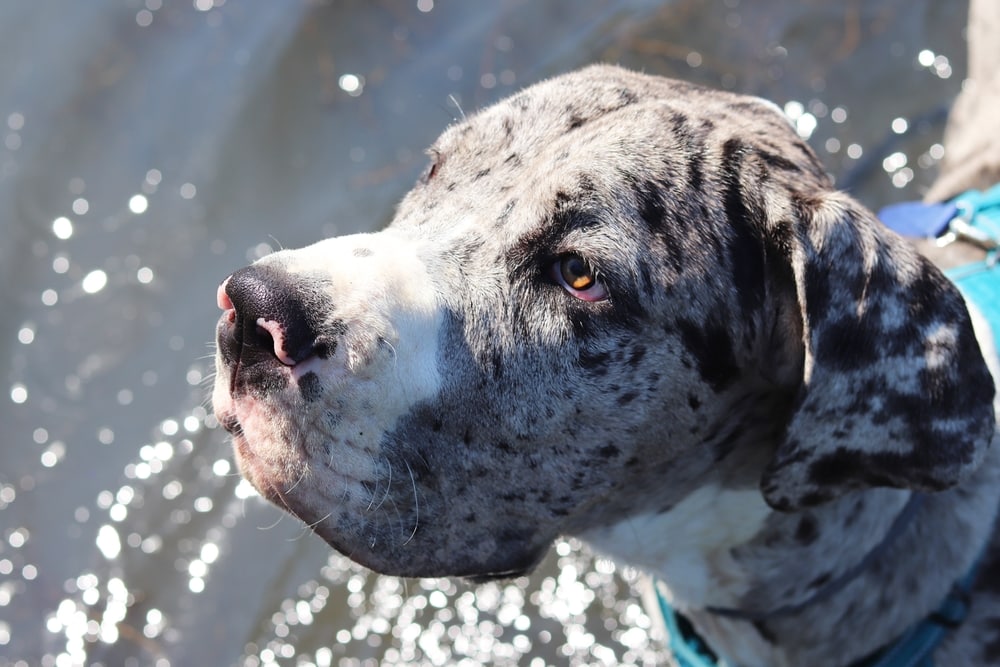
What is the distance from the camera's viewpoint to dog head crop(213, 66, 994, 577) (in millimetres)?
2426

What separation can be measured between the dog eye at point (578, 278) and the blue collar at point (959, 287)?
1.42m

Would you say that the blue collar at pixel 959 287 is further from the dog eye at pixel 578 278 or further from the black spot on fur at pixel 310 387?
the black spot on fur at pixel 310 387

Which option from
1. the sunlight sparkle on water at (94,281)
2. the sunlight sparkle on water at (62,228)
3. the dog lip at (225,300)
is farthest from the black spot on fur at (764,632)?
the sunlight sparkle on water at (62,228)

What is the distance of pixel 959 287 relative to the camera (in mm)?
3473

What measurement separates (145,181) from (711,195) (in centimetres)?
500

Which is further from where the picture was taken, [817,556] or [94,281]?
[94,281]

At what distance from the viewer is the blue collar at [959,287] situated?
3014mm

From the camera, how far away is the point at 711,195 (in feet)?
8.52

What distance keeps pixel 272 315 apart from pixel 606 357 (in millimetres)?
844

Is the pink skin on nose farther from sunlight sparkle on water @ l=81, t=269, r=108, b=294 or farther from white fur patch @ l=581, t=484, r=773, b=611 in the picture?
sunlight sparkle on water @ l=81, t=269, r=108, b=294

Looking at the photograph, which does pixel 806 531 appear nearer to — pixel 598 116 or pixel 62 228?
pixel 598 116

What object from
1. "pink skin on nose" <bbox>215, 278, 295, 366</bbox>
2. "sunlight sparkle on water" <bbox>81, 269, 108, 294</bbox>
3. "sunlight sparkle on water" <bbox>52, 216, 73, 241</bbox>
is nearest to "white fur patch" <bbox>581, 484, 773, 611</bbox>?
"pink skin on nose" <bbox>215, 278, 295, 366</bbox>

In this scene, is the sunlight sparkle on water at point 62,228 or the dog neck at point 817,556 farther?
the sunlight sparkle on water at point 62,228

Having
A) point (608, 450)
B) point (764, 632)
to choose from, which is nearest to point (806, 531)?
point (764, 632)
